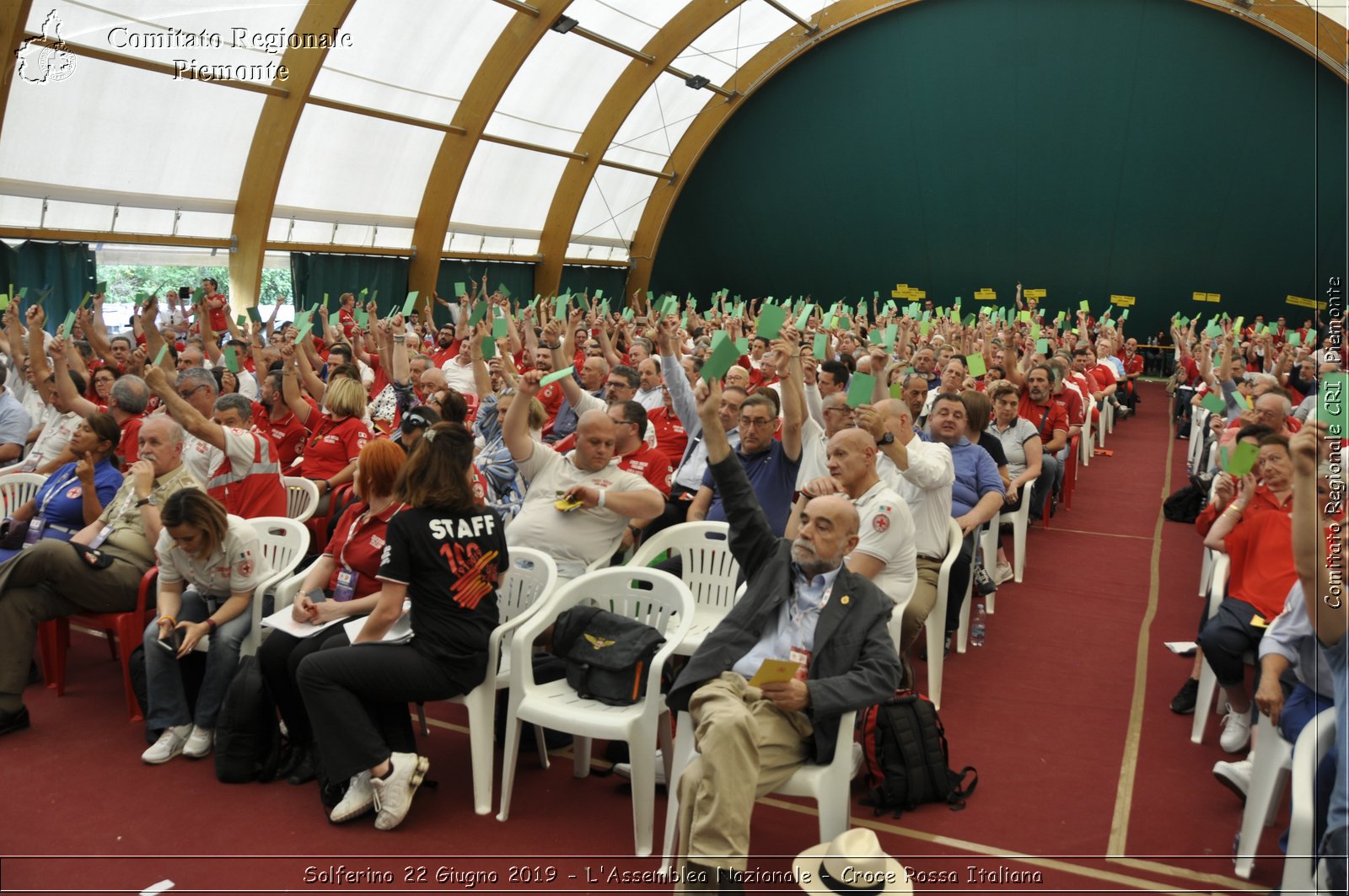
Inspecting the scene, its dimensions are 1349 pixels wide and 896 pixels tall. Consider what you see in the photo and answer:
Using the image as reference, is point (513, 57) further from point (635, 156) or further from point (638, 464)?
point (638, 464)

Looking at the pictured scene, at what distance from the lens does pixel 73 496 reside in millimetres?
Answer: 4543

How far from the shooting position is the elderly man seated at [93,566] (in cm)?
398

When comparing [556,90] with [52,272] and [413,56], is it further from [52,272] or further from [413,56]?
[52,272]

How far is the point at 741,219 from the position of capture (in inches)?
899

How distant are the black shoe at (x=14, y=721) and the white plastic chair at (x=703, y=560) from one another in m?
2.43

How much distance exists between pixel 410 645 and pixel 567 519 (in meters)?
0.99

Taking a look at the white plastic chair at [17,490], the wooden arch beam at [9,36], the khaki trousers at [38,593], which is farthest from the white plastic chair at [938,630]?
the wooden arch beam at [9,36]

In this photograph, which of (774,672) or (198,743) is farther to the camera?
(198,743)

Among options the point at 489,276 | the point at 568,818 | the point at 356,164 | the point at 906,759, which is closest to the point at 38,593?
the point at 568,818

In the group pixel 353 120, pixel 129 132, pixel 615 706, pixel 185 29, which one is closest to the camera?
pixel 615 706

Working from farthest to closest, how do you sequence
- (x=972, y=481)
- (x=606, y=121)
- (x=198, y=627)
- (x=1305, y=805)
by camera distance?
1. (x=606, y=121)
2. (x=972, y=481)
3. (x=198, y=627)
4. (x=1305, y=805)

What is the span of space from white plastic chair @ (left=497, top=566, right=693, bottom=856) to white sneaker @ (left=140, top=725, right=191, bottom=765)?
129 centimetres

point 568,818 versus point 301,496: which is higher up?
point 301,496

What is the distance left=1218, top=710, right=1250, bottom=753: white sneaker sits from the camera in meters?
3.83
